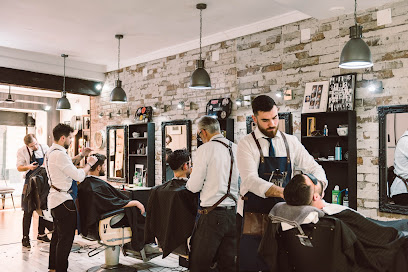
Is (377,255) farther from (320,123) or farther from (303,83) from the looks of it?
(303,83)

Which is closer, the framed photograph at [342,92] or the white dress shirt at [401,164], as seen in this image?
the white dress shirt at [401,164]

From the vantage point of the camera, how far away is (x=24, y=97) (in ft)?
35.2

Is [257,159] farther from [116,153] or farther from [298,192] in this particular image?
[116,153]

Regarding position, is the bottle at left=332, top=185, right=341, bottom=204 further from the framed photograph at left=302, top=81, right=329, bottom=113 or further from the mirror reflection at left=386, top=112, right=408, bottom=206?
the framed photograph at left=302, top=81, right=329, bottom=113

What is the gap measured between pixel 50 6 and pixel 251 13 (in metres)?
2.42

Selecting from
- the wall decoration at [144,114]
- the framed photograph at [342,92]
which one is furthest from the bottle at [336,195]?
the wall decoration at [144,114]

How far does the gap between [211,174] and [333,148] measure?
6.68ft

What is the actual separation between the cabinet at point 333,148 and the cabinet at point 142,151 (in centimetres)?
304

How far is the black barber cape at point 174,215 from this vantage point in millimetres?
3254

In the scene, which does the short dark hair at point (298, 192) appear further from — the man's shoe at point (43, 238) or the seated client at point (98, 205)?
the man's shoe at point (43, 238)

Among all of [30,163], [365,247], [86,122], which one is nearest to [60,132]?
[30,163]

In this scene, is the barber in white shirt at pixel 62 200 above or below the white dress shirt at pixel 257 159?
below

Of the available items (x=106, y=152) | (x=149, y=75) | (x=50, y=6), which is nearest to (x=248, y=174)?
(x=50, y=6)

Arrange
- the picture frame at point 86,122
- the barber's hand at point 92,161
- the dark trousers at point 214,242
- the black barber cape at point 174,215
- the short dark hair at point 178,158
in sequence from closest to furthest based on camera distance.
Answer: the dark trousers at point 214,242 → the black barber cape at point 174,215 → the short dark hair at point 178,158 → the barber's hand at point 92,161 → the picture frame at point 86,122
